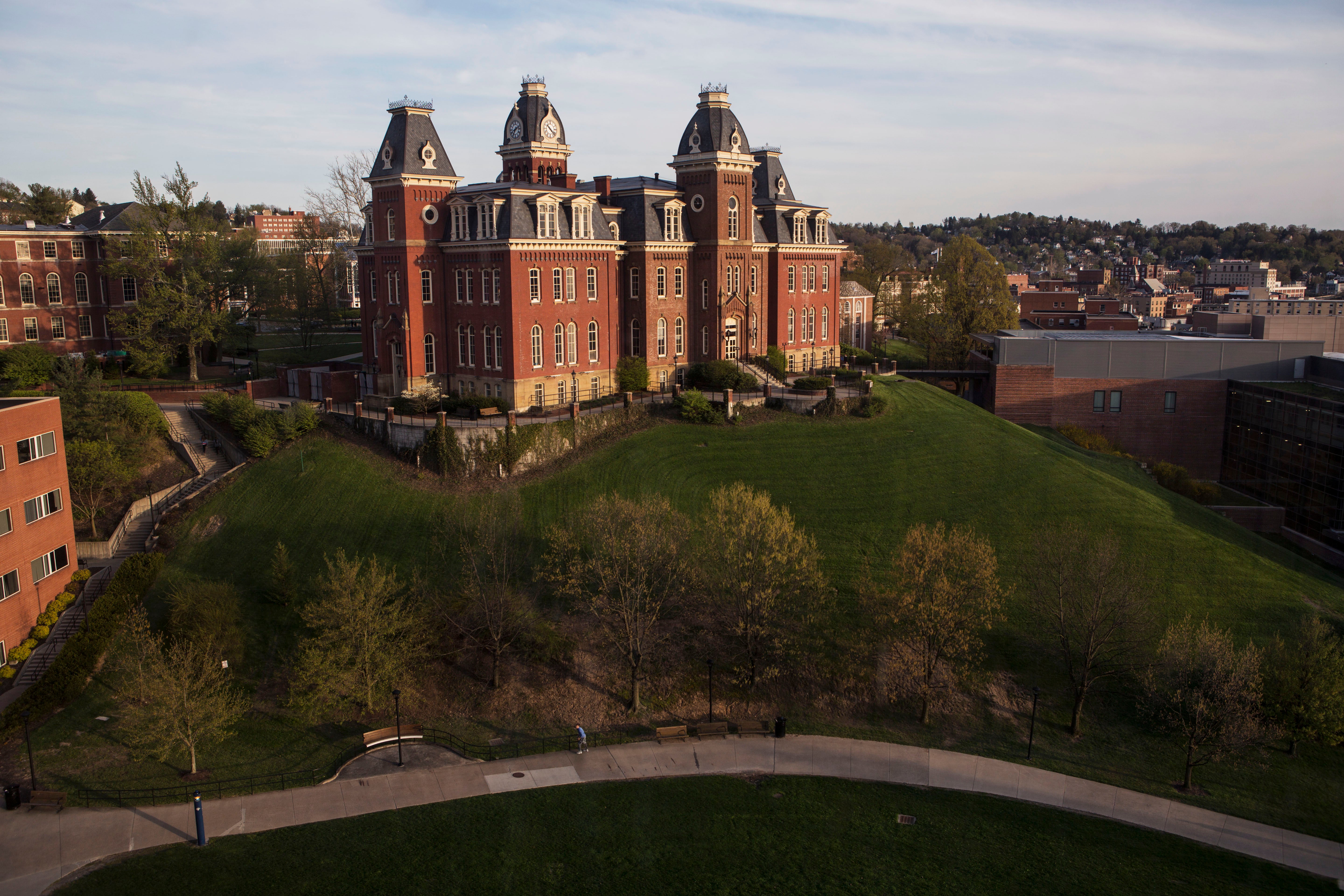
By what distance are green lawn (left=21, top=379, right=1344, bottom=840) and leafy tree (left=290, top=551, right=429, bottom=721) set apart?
1505mm

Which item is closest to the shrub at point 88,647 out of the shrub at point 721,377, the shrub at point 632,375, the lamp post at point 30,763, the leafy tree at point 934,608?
the lamp post at point 30,763

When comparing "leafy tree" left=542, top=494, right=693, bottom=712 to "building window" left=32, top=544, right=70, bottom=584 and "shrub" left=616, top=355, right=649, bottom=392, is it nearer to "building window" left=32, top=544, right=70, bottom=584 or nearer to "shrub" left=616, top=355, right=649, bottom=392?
"shrub" left=616, top=355, right=649, bottom=392

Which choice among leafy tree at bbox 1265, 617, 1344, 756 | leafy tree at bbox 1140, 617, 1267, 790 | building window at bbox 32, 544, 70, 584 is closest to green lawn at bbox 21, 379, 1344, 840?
leafy tree at bbox 1140, 617, 1267, 790

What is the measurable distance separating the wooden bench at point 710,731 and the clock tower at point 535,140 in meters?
36.9

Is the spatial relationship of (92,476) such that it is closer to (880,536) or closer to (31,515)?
(31,515)

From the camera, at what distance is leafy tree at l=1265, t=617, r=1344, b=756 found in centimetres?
3362

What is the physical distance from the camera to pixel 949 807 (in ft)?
99.0

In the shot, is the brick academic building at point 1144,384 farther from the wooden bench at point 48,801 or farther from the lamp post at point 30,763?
the lamp post at point 30,763

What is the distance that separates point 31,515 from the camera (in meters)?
40.4

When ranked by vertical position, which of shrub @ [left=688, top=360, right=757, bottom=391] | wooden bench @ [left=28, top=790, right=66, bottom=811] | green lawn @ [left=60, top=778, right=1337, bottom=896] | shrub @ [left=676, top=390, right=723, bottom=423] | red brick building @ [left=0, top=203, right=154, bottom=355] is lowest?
green lawn @ [left=60, top=778, right=1337, bottom=896]

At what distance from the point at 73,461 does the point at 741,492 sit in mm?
33711

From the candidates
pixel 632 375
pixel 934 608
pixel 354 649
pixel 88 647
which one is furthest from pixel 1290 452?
pixel 88 647

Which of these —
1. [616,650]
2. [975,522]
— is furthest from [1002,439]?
[616,650]

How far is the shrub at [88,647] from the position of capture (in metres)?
34.7
